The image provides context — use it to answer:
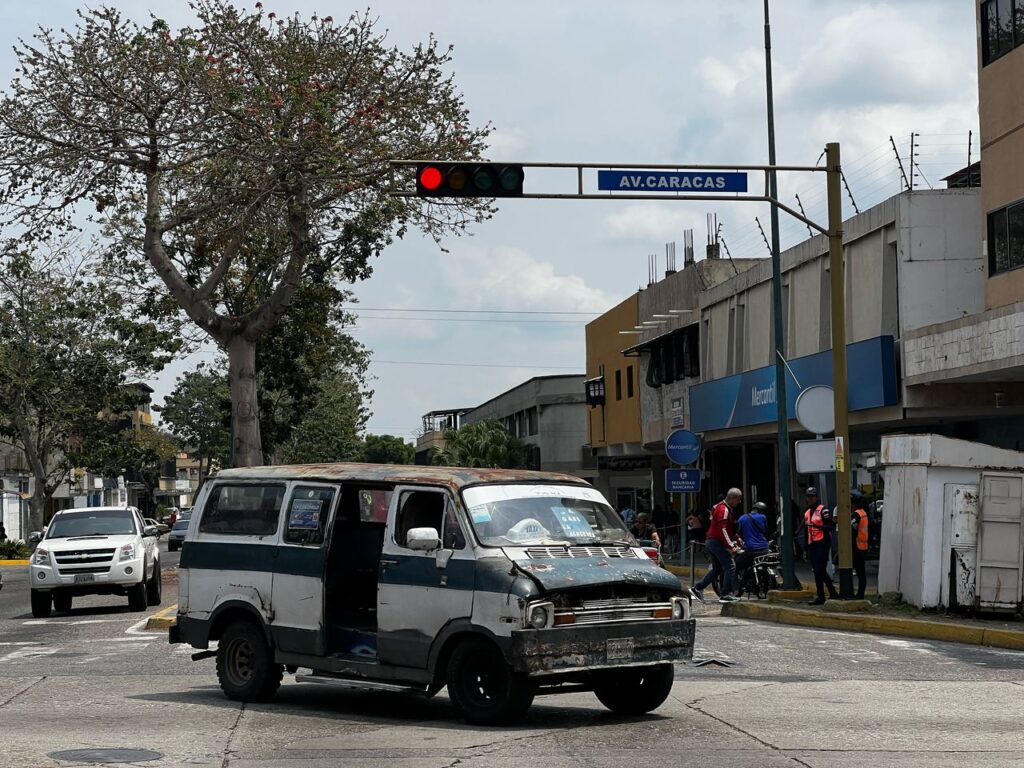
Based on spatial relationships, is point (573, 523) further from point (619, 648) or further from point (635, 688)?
point (635, 688)

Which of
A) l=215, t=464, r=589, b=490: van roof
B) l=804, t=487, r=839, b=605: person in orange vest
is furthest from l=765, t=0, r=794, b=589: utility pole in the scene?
l=215, t=464, r=589, b=490: van roof

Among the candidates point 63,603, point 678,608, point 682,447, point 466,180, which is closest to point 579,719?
point 678,608

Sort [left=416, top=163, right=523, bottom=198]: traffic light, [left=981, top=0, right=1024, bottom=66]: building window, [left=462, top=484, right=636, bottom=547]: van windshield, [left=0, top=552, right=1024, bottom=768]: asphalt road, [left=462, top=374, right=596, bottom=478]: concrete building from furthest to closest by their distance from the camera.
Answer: [left=462, top=374, right=596, bottom=478]: concrete building
[left=981, top=0, right=1024, bottom=66]: building window
[left=416, top=163, right=523, bottom=198]: traffic light
[left=462, top=484, right=636, bottom=547]: van windshield
[left=0, top=552, right=1024, bottom=768]: asphalt road

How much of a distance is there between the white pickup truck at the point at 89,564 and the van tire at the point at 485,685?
15.3 m

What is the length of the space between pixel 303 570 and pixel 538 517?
6.90 feet

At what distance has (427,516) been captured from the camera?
12.0 m

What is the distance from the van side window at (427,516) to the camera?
38.2 ft

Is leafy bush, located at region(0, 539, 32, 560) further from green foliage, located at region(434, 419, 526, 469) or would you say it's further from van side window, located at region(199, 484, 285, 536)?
van side window, located at region(199, 484, 285, 536)

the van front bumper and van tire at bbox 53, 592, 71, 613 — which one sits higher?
the van front bumper

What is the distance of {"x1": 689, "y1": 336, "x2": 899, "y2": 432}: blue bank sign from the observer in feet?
95.2

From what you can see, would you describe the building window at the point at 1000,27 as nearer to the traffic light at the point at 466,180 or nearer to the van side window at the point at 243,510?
the traffic light at the point at 466,180

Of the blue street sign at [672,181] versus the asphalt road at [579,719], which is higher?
the blue street sign at [672,181]

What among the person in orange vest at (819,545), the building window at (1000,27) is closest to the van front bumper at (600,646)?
the person in orange vest at (819,545)

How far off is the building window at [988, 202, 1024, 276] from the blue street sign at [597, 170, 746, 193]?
24.9ft
